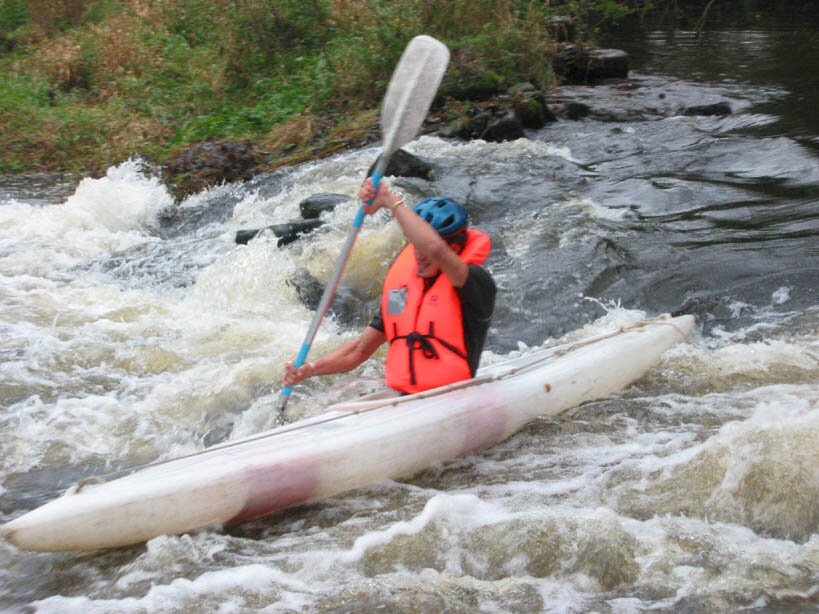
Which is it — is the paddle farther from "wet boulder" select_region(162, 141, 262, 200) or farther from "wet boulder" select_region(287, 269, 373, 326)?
"wet boulder" select_region(162, 141, 262, 200)

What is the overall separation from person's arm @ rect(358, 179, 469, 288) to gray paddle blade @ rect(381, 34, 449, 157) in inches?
18.2

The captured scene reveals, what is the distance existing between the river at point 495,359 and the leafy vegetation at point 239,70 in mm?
1184

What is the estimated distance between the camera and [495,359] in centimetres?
497

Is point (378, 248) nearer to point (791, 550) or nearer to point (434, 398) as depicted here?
point (434, 398)

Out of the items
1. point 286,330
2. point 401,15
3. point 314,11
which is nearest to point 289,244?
point 286,330

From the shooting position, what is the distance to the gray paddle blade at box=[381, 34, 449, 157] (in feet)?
12.1

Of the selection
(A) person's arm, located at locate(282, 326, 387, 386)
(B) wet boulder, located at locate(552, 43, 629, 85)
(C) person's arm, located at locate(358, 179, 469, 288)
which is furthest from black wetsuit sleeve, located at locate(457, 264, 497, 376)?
(B) wet boulder, located at locate(552, 43, 629, 85)

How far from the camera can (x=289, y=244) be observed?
6.56m

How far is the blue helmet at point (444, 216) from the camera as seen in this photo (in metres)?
3.37

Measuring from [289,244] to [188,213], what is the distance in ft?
6.66

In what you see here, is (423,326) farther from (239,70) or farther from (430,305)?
(239,70)

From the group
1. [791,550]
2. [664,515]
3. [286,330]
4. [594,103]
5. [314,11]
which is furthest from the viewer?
[314,11]

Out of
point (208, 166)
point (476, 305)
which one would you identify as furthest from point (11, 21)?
point (476, 305)

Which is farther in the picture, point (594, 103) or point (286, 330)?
point (594, 103)
